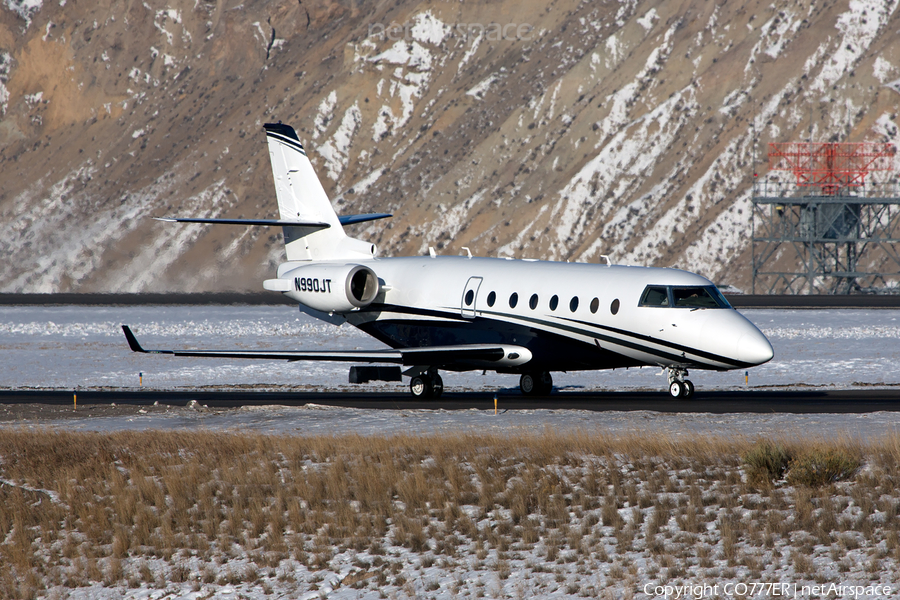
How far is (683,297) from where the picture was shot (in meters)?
22.7

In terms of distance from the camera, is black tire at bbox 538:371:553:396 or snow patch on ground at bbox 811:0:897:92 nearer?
black tire at bbox 538:371:553:396

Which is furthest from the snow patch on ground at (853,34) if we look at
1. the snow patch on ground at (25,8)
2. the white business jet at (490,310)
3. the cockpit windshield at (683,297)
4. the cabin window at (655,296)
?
the snow patch on ground at (25,8)

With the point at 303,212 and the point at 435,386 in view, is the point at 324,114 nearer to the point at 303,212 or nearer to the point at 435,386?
the point at 303,212

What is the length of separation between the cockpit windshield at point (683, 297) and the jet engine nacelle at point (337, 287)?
7.84 m

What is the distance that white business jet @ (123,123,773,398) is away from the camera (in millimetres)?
22453

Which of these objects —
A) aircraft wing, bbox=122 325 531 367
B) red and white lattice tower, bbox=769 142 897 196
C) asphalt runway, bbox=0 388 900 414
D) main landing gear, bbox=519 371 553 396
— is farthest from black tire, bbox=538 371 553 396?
red and white lattice tower, bbox=769 142 897 196

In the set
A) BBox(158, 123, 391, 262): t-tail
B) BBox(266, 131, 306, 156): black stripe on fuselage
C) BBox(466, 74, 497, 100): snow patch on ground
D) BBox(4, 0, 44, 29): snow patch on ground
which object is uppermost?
BBox(4, 0, 44, 29): snow patch on ground

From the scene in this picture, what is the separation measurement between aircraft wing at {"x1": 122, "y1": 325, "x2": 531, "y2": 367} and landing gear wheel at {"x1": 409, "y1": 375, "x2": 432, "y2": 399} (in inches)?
28.1

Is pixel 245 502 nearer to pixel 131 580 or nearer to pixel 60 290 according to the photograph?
pixel 131 580

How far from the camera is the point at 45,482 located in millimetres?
14008

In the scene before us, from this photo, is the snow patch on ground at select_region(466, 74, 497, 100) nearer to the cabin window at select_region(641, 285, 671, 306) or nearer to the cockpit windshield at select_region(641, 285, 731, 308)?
the cabin window at select_region(641, 285, 671, 306)

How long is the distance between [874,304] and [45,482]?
180 ft

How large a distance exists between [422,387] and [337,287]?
158 inches

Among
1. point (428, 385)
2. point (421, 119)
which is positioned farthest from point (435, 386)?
point (421, 119)
